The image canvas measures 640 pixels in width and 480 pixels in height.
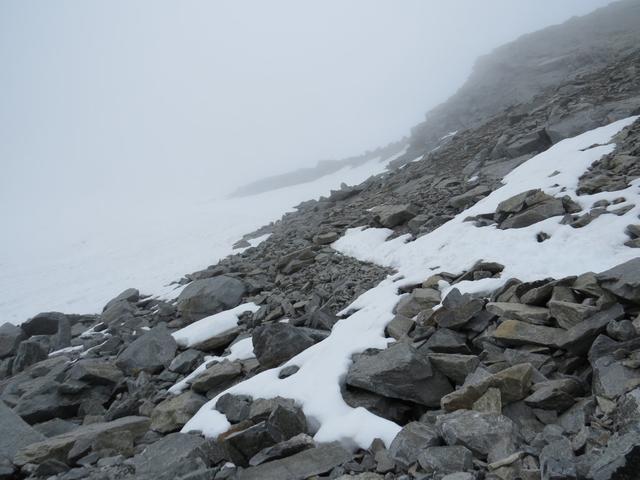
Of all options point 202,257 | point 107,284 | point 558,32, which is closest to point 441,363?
point 202,257

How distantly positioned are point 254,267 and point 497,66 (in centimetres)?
5501

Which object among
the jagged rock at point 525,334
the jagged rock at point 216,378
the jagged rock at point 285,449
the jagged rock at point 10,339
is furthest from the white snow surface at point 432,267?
the jagged rock at point 10,339

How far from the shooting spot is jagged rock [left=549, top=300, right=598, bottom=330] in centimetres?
595

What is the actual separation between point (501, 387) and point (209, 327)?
8356 millimetres

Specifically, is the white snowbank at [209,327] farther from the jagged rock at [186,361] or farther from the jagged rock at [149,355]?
the jagged rock at [186,361]

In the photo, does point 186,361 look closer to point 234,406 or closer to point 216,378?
point 216,378

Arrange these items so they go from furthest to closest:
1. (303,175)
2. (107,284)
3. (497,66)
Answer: (303,175), (497,66), (107,284)

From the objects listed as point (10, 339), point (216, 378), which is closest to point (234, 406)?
point (216, 378)

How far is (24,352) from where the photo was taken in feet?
41.1

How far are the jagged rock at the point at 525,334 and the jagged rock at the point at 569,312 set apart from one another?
0.53 feet

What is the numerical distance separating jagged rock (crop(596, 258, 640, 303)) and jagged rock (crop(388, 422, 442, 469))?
3.45 metres

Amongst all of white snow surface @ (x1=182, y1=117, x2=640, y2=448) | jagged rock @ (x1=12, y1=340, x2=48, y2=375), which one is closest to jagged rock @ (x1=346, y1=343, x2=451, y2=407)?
white snow surface @ (x1=182, y1=117, x2=640, y2=448)

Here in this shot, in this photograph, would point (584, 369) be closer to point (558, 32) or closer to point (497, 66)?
point (497, 66)

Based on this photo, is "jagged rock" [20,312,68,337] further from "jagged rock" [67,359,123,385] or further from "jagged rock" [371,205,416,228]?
"jagged rock" [371,205,416,228]
